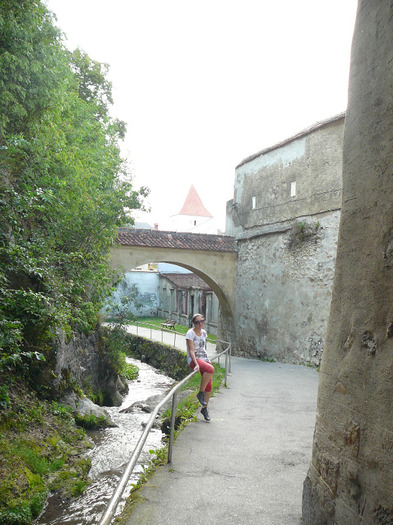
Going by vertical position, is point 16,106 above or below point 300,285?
above

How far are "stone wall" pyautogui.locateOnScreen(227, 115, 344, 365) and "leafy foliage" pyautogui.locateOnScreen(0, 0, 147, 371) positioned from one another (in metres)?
5.78

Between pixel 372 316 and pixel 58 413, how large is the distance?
22.3 ft

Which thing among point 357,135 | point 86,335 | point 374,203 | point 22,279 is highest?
point 357,135

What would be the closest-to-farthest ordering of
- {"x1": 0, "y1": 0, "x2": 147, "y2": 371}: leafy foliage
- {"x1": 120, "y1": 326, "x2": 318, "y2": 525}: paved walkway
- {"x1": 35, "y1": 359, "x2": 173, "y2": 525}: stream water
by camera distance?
{"x1": 120, "y1": 326, "x2": 318, "y2": 525}: paved walkway
{"x1": 35, "y1": 359, "x2": 173, "y2": 525}: stream water
{"x1": 0, "y1": 0, "x2": 147, "y2": 371}: leafy foliage

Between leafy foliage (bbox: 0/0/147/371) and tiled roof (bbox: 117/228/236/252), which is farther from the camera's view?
tiled roof (bbox: 117/228/236/252)

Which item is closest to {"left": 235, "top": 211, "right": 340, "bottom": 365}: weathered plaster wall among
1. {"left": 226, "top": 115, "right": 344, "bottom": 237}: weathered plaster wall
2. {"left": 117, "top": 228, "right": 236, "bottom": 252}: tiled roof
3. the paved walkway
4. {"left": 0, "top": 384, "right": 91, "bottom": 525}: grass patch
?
{"left": 226, "top": 115, "right": 344, "bottom": 237}: weathered plaster wall

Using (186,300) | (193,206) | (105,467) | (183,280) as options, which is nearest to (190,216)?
(193,206)

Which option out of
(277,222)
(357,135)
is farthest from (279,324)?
(357,135)

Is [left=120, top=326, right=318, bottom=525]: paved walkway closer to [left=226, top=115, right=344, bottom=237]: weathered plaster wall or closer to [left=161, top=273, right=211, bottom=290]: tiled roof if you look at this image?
[left=226, top=115, right=344, bottom=237]: weathered plaster wall

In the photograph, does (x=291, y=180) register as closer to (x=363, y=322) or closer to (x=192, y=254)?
(x=192, y=254)

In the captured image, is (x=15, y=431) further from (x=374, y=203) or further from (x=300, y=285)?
(x=300, y=285)

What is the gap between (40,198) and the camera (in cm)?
812

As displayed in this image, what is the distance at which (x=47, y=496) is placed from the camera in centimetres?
568

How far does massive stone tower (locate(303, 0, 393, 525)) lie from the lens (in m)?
2.27
